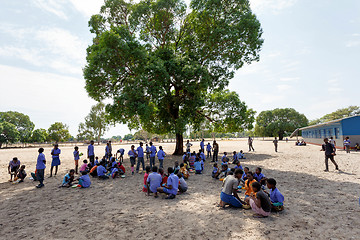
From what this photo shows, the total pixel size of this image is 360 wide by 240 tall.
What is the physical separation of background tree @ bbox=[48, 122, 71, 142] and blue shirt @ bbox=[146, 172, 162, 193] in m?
90.8

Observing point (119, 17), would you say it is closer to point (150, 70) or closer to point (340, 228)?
point (150, 70)

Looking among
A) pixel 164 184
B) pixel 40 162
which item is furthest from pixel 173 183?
pixel 40 162

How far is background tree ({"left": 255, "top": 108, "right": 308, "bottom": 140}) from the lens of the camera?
72375 mm

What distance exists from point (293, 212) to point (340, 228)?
1.28 metres

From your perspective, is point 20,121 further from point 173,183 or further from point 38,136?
point 173,183

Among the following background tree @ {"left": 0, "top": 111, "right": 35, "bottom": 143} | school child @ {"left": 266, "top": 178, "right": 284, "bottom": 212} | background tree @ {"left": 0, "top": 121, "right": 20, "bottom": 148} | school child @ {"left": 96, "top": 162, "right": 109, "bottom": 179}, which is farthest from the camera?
background tree @ {"left": 0, "top": 111, "right": 35, "bottom": 143}

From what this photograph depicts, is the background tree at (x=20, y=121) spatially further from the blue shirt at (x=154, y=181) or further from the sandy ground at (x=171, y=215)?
the blue shirt at (x=154, y=181)

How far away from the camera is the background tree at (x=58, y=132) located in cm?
8219

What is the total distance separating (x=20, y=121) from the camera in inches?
3073

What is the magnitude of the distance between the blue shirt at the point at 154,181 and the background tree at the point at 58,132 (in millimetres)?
90750

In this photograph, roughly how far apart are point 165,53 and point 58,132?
273 ft

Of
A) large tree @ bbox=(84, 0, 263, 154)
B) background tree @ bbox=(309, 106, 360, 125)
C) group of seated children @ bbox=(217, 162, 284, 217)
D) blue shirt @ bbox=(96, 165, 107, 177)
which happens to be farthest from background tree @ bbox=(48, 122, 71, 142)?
background tree @ bbox=(309, 106, 360, 125)

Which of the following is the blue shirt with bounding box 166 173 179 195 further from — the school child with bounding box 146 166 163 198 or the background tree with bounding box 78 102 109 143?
the background tree with bounding box 78 102 109 143

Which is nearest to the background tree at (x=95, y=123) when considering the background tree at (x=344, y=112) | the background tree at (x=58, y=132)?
the background tree at (x=58, y=132)
